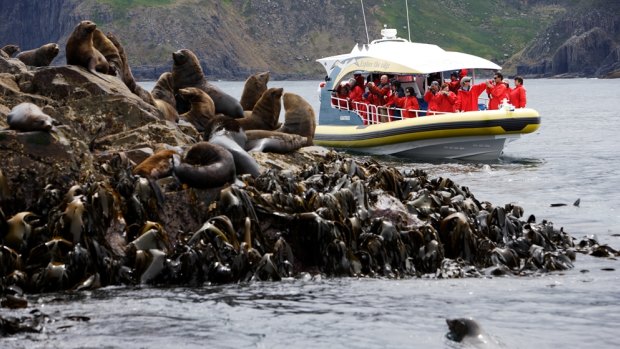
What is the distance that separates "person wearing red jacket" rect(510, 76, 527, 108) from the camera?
2842 cm

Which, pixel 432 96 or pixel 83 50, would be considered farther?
pixel 432 96

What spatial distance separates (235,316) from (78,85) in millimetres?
6260

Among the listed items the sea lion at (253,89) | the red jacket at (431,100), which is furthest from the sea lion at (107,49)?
the red jacket at (431,100)

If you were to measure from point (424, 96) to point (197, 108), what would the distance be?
11877 millimetres

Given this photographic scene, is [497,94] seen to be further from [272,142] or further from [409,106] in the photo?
[272,142]

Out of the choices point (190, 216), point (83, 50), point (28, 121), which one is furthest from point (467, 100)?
point (28, 121)

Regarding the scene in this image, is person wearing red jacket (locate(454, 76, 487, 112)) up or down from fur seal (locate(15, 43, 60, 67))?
down

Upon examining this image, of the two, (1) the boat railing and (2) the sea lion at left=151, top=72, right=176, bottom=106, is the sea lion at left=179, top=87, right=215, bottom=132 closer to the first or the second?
(2) the sea lion at left=151, top=72, right=176, bottom=106

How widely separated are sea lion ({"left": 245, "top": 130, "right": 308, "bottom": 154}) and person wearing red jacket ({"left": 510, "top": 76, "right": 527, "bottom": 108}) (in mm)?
12110

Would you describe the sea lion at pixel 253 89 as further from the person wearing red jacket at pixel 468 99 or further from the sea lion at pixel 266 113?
the person wearing red jacket at pixel 468 99

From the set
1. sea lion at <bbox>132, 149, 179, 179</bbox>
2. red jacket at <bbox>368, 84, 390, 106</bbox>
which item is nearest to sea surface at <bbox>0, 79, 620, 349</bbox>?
sea lion at <bbox>132, 149, 179, 179</bbox>

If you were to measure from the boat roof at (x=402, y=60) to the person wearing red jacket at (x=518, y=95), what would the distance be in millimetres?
1720

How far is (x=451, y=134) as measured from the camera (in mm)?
27828

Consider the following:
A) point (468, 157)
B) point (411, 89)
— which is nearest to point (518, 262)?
point (468, 157)
